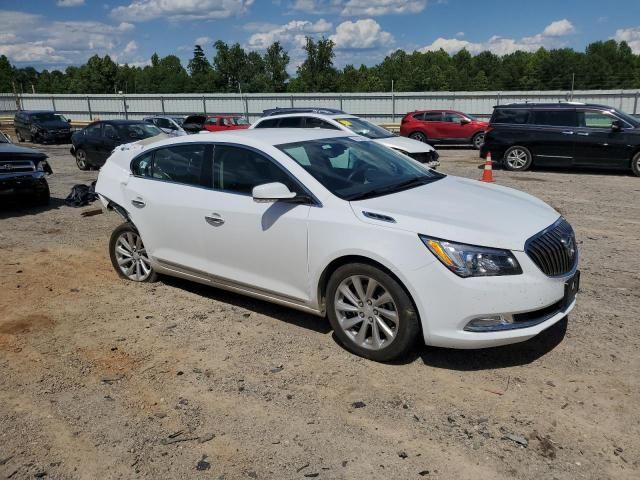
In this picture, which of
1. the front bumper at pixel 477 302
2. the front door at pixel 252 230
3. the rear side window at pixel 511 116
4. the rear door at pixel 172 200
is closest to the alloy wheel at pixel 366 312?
the front bumper at pixel 477 302

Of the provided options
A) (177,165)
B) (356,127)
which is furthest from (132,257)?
(356,127)

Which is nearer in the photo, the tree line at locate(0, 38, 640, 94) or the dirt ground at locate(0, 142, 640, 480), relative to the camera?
the dirt ground at locate(0, 142, 640, 480)

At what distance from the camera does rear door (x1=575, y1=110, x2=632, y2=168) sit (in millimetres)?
13258

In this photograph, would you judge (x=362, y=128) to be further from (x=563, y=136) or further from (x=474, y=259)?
(x=474, y=259)

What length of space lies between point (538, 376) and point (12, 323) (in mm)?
4487

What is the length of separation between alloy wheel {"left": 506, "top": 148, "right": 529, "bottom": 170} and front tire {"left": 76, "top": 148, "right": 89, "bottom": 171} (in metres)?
12.2

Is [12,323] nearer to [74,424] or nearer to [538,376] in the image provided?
[74,424]

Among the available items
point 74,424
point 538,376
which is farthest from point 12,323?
point 538,376

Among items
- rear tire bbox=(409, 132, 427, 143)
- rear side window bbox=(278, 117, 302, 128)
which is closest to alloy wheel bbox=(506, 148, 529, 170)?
rear side window bbox=(278, 117, 302, 128)

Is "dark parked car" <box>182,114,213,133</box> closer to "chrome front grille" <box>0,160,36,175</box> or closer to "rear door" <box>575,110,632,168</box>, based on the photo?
"chrome front grille" <box>0,160,36,175</box>

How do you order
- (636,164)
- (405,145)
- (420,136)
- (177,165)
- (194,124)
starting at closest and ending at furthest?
(177,165), (636,164), (405,145), (420,136), (194,124)

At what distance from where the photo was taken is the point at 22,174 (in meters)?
9.78

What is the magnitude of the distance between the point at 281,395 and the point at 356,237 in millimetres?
1201

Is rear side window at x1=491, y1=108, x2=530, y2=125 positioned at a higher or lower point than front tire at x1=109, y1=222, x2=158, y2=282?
higher
